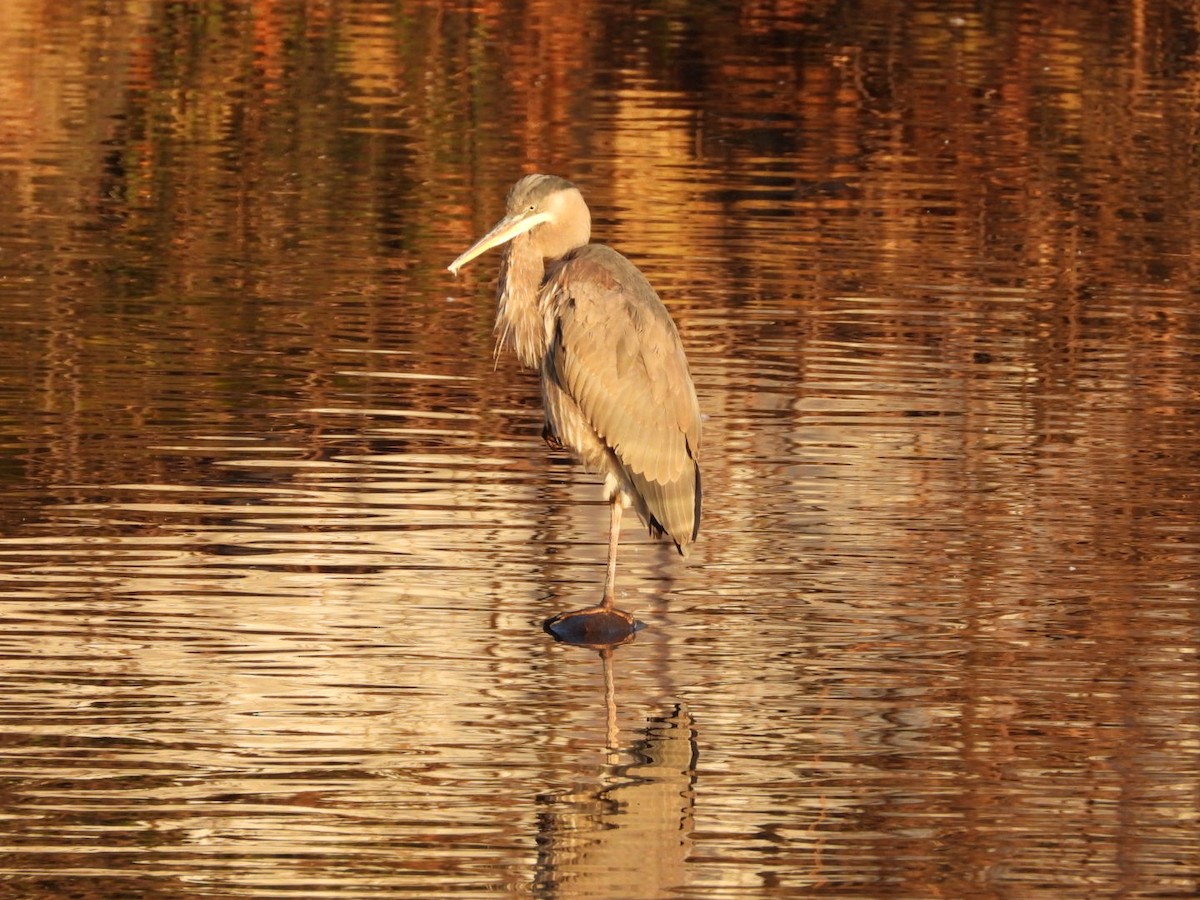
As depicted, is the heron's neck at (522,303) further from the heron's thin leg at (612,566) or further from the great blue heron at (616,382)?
the heron's thin leg at (612,566)

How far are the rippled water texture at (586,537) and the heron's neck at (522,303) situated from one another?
2.77ft

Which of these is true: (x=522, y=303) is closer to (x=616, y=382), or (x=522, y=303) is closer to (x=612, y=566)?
(x=616, y=382)

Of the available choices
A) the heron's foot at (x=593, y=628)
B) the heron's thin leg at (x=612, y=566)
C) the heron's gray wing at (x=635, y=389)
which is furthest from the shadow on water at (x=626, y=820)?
the heron's gray wing at (x=635, y=389)

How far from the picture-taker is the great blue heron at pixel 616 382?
920 centimetres

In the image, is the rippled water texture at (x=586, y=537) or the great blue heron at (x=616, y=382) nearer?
the rippled water texture at (x=586, y=537)

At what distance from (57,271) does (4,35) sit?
14.9m

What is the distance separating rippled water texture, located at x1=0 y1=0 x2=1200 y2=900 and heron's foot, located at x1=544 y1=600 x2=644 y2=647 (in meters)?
0.08

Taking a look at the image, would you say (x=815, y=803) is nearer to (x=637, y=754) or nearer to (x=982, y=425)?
(x=637, y=754)

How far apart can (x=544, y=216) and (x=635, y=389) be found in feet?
2.62

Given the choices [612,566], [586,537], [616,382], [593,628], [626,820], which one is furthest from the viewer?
[586,537]

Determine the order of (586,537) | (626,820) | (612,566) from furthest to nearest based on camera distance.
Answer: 1. (586,537)
2. (612,566)
3. (626,820)

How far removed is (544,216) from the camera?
31.4 feet

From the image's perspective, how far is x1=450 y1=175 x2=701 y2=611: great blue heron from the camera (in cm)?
920

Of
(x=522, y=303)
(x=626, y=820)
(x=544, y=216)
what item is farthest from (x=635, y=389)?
(x=626, y=820)
